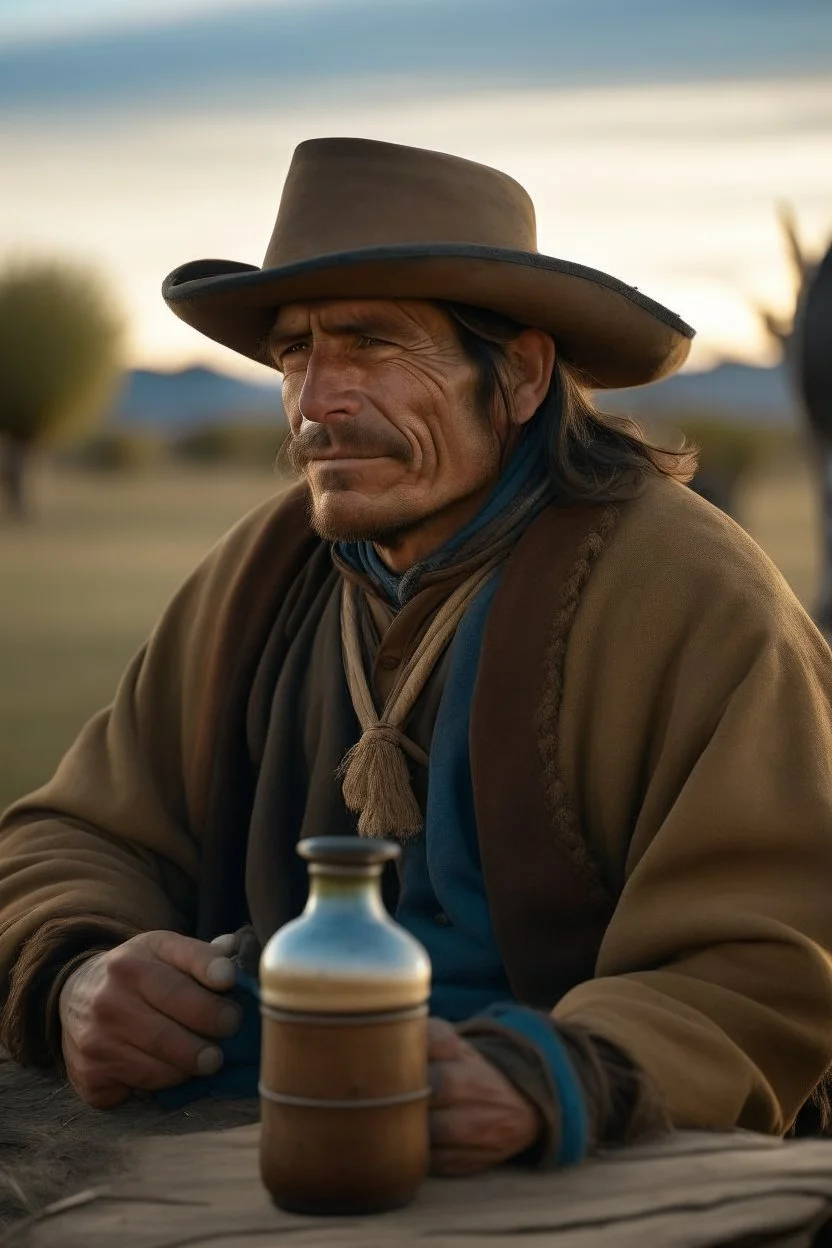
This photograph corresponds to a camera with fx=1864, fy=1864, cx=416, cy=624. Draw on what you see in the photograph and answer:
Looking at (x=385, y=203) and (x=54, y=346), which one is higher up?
(x=54, y=346)

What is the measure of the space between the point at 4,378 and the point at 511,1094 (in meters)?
66.8

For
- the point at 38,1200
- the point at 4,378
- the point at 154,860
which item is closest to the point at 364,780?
the point at 154,860

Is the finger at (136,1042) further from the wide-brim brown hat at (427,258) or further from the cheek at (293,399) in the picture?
the wide-brim brown hat at (427,258)

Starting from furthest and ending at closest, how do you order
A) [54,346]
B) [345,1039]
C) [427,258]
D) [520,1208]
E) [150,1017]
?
[54,346] → [427,258] → [150,1017] → [520,1208] → [345,1039]

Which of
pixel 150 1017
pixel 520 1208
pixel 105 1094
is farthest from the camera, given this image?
pixel 105 1094

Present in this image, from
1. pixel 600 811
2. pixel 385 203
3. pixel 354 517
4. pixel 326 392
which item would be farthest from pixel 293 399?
pixel 600 811

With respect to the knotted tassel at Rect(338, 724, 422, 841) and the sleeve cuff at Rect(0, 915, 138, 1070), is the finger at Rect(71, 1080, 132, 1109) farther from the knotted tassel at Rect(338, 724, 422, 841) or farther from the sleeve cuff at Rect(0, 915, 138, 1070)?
the knotted tassel at Rect(338, 724, 422, 841)

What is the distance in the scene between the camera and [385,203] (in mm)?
3383

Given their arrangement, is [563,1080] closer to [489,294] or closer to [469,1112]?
[469,1112]

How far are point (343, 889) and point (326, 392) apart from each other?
4.64 ft

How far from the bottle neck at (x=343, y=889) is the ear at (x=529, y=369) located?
61.4 inches

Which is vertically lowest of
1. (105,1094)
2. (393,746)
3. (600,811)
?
(105,1094)

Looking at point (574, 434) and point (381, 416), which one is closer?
point (381, 416)

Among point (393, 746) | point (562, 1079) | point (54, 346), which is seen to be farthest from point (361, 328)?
point (54, 346)
